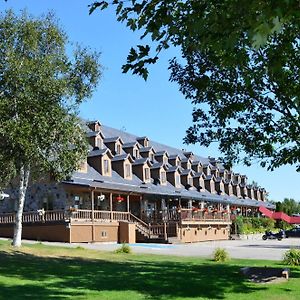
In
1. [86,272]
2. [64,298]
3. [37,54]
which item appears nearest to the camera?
[64,298]

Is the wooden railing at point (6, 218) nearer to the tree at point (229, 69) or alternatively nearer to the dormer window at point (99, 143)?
the dormer window at point (99, 143)

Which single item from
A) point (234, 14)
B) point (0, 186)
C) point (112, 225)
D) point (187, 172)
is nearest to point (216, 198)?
point (187, 172)

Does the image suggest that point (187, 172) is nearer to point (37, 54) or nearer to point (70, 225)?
point (70, 225)

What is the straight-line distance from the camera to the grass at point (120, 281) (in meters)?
10.8

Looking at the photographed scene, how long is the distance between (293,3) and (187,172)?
5097 cm

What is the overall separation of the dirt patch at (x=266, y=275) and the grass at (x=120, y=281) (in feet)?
0.89

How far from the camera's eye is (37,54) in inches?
846

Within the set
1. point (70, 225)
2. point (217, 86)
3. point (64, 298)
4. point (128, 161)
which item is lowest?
point (64, 298)

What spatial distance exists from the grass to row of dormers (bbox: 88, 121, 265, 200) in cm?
2183

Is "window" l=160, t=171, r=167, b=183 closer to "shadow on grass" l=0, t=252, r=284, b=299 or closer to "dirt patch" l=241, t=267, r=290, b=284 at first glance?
"shadow on grass" l=0, t=252, r=284, b=299

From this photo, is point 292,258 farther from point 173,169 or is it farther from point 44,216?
point 173,169

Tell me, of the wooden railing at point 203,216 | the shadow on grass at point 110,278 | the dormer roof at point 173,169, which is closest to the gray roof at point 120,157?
the wooden railing at point 203,216

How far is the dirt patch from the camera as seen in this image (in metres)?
13.1

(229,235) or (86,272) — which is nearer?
(86,272)
